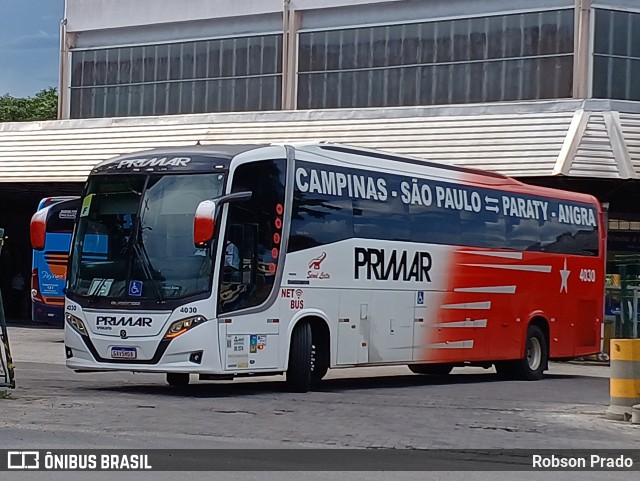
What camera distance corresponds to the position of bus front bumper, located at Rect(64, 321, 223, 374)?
15820 mm

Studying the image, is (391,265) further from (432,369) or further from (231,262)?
(432,369)

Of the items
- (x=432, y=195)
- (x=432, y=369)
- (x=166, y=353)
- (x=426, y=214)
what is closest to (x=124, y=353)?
(x=166, y=353)

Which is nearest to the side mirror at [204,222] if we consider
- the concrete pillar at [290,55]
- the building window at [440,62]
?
the building window at [440,62]

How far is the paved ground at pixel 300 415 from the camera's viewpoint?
1217cm

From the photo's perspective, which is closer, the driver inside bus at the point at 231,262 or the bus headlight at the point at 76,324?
the driver inside bus at the point at 231,262

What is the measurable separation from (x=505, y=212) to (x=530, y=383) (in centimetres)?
314

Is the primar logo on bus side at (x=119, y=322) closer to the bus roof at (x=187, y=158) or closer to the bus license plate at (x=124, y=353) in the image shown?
the bus license plate at (x=124, y=353)

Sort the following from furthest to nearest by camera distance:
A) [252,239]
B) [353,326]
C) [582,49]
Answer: [582,49] < [353,326] < [252,239]

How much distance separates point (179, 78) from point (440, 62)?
28.4 ft

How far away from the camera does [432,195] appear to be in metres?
20.0

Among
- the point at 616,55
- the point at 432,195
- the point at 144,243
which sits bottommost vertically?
the point at 144,243

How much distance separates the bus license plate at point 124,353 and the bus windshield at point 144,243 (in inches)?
25.8

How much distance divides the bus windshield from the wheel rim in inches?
346

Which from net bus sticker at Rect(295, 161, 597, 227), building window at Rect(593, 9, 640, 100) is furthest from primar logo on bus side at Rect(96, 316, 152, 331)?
building window at Rect(593, 9, 640, 100)
